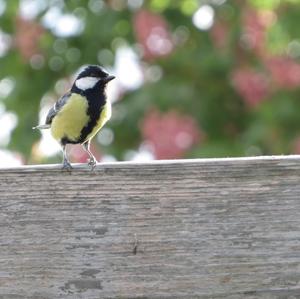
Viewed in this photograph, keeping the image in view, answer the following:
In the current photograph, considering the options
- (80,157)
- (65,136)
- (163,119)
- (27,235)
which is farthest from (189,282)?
(163,119)

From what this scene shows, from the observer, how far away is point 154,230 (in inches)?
98.0

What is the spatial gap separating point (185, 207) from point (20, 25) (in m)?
6.34

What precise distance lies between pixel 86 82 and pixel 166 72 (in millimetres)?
4357

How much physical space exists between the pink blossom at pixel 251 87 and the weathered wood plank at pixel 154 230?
554 centimetres

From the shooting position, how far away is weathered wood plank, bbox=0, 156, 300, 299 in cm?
245

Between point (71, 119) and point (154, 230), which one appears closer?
point (154, 230)

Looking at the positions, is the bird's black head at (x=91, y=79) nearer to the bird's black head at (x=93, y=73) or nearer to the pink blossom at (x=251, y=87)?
the bird's black head at (x=93, y=73)

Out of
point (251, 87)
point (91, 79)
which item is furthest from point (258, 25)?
point (91, 79)

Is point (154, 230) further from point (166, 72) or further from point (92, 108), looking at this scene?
point (166, 72)

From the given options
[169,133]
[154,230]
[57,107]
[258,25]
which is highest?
[258,25]

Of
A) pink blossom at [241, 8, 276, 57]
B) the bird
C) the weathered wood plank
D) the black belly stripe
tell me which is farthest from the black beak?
pink blossom at [241, 8, 276, 57]

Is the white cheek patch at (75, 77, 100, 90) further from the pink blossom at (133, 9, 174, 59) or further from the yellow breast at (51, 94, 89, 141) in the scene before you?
the pink blossom at (133, 9, 174, 59)

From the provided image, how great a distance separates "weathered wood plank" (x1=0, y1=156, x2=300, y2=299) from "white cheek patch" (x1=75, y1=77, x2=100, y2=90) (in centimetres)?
216

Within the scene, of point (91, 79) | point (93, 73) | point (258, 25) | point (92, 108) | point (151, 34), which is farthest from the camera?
point (151, 34)
